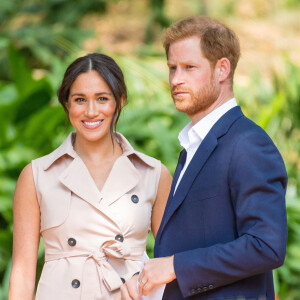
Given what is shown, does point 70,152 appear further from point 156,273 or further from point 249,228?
point 249,228

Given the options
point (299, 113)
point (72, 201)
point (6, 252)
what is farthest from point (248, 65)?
point (72, 201)

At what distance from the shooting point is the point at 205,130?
6.22 ft

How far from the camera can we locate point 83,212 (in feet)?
7.86

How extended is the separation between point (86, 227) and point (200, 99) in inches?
30.4

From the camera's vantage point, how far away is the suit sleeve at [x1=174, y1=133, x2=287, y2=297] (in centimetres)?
165

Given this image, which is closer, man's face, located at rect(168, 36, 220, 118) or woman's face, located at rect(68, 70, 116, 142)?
man's face, located at rect(168, 36, 220, 118)

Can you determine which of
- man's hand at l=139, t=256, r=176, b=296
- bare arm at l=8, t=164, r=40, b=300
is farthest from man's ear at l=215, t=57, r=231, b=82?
bare arm at l=8, t=164, r=40, b=300

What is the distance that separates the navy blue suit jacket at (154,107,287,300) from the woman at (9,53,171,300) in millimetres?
503

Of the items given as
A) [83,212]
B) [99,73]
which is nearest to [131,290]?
[83,212]

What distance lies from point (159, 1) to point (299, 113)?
3694 mm

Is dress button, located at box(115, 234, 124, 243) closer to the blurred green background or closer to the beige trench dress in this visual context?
the beige trench dress

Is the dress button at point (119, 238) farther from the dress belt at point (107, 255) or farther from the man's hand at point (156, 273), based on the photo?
the man's hand at point (156, 273)

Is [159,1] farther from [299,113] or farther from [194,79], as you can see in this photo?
[194,79]

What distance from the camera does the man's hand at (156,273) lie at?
1.77 m
